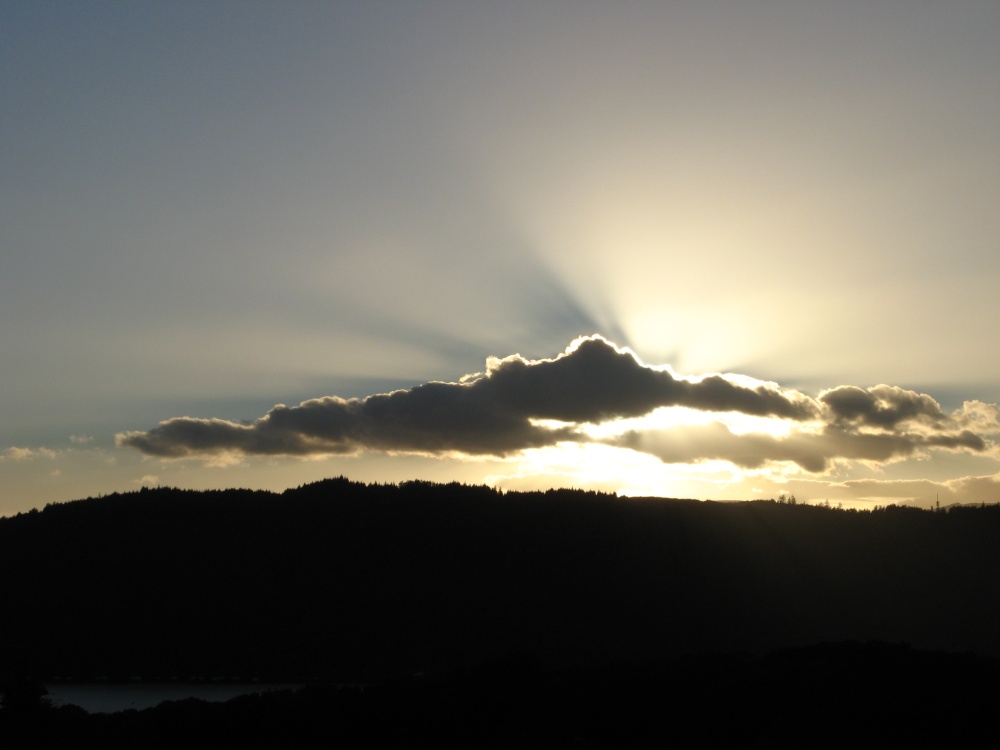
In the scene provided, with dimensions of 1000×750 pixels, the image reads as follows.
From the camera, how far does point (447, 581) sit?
138 m

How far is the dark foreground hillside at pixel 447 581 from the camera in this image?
415ft

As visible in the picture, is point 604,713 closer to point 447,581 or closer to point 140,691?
point 140,691

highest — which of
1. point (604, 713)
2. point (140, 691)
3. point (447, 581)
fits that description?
point (447, 581)

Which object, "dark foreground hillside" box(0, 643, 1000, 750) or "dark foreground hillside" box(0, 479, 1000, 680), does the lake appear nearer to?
"dark foreground hillside" box(0, 479, 1000, 680)

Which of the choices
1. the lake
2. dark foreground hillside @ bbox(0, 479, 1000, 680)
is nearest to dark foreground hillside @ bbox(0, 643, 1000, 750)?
the lake

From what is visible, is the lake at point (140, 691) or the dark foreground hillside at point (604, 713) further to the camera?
the lake at point (140, 691)

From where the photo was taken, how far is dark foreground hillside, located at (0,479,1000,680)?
4978 inches

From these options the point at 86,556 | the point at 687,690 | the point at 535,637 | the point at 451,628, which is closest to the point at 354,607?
the point at 451,628

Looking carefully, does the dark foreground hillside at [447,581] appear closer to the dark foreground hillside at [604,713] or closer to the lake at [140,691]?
the lake at [140,691]

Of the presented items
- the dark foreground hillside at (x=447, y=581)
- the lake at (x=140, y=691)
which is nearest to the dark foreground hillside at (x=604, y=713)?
the lake at (x=140, y=691)

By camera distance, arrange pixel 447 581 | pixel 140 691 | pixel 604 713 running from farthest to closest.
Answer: pixel 447 581 < pixel 140 691 < pixel 604 713

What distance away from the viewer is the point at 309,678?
124 meters

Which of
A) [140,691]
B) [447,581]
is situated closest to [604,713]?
[140,691]

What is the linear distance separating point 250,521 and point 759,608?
227ft
